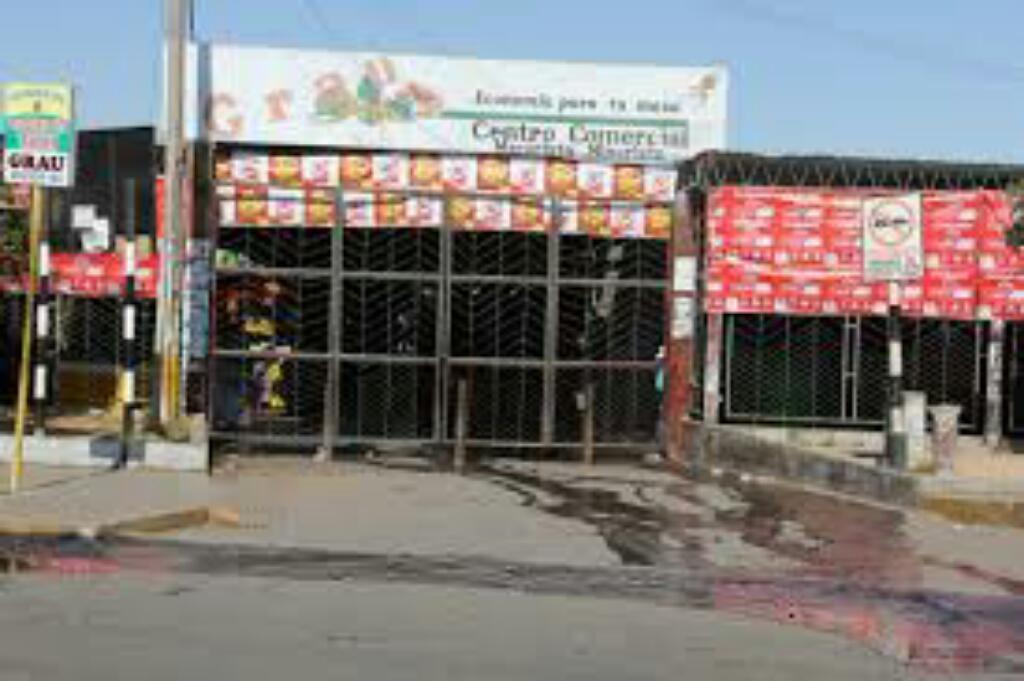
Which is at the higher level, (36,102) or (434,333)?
(36,102)

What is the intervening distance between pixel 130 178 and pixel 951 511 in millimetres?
11085

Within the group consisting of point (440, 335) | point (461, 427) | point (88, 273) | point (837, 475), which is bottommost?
point (837, 475)

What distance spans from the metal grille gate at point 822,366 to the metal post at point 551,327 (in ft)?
7.67

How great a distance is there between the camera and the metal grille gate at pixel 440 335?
59.9 feet

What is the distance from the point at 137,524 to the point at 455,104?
305 inches

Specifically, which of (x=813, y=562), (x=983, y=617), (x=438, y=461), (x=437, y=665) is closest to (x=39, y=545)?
(x=437, y=665)

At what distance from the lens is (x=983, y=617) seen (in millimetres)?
9562

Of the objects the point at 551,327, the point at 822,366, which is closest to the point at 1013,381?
the point at 822,366

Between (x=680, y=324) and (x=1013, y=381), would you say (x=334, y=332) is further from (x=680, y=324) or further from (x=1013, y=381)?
(x=1013, y=381)

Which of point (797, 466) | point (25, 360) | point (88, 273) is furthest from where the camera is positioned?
point (88, 273)

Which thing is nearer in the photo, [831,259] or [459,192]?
[831,259]

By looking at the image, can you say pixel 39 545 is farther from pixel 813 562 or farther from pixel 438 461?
pixel 438 461

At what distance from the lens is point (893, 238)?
1511 centimetres

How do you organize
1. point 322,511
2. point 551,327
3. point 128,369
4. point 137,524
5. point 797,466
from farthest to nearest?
point 551,327, point 797,466, point 128,369, point 322,511, point 137,524
